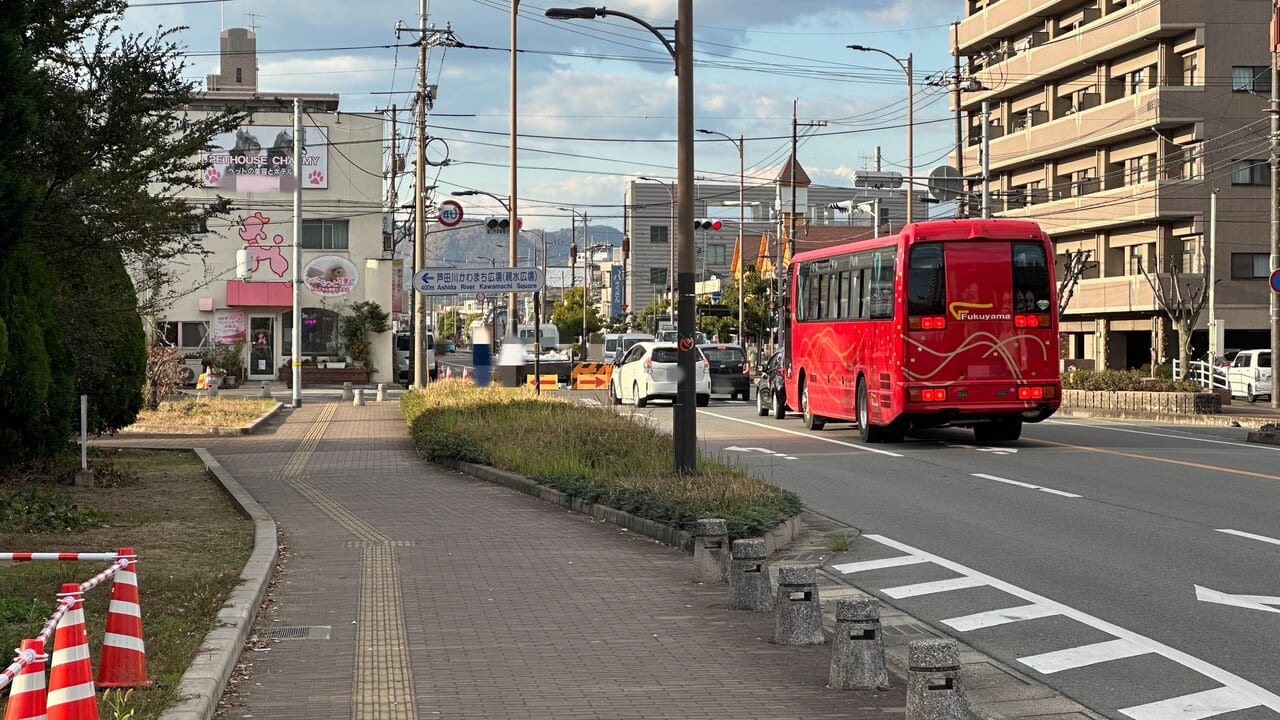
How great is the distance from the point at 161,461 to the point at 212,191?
37005 millimetres

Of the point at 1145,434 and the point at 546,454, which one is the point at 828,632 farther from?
the point at 1145,434

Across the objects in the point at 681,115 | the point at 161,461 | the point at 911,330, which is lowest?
the point at 161,461

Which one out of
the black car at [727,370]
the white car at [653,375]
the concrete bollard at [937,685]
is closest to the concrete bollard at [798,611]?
the concrete bollard at [937,685]

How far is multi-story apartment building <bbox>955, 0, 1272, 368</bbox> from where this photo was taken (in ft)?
174

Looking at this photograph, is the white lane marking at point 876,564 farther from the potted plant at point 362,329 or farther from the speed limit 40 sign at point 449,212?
the potted plant at point 362,329

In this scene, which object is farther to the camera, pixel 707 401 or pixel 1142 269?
pixel 1142 269

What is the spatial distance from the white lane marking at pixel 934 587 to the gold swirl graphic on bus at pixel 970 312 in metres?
12.3

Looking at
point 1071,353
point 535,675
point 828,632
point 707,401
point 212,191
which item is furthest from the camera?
point 1071,353

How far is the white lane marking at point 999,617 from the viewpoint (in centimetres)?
918

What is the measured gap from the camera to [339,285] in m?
57.6

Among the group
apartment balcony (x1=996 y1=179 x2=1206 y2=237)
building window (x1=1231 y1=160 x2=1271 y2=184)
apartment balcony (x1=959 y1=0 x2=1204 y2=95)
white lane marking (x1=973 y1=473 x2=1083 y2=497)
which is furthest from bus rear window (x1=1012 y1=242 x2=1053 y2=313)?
apartment balcony (x1=959 y1=0 x2=1204 y2=95)

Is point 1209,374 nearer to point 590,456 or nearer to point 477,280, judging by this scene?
point 477,280

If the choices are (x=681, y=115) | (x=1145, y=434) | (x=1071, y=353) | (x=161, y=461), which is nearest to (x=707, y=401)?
(x=1145, y=434)

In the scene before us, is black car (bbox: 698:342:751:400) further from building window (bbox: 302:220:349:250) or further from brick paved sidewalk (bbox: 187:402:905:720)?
brick paved sidewalk (bbox: 187:402:905:720)
